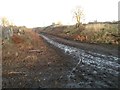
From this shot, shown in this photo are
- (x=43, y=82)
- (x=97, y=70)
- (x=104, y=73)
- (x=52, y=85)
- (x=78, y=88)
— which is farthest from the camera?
(x=97, y=70)

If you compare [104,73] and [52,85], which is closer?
[52,85]

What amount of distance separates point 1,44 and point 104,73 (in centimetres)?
1802

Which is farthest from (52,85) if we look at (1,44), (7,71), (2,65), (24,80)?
(1,44)

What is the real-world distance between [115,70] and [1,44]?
1810cm

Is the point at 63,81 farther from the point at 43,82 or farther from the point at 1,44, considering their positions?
the point at 1,44

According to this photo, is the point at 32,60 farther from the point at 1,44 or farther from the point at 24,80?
the point at 1,44

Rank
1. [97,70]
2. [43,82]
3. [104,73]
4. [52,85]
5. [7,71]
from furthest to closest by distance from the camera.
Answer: [7,71], [97,70], [104,73], [43,82], [52,85]

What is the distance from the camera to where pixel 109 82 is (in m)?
11.5

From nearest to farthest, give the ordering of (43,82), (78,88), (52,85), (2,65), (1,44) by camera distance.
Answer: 1. (78,88)
2. (52,85)
3. (43,82)
4. (2,65)
5. (1,44)

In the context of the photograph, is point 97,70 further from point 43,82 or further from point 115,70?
point 43,82

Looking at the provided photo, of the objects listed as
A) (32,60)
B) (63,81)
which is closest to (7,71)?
(32,60)

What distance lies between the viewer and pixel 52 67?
53.0ft

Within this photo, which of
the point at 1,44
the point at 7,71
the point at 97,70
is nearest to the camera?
the point at 97,70

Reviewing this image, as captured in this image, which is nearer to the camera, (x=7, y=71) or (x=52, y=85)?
(x=52, y=85)
